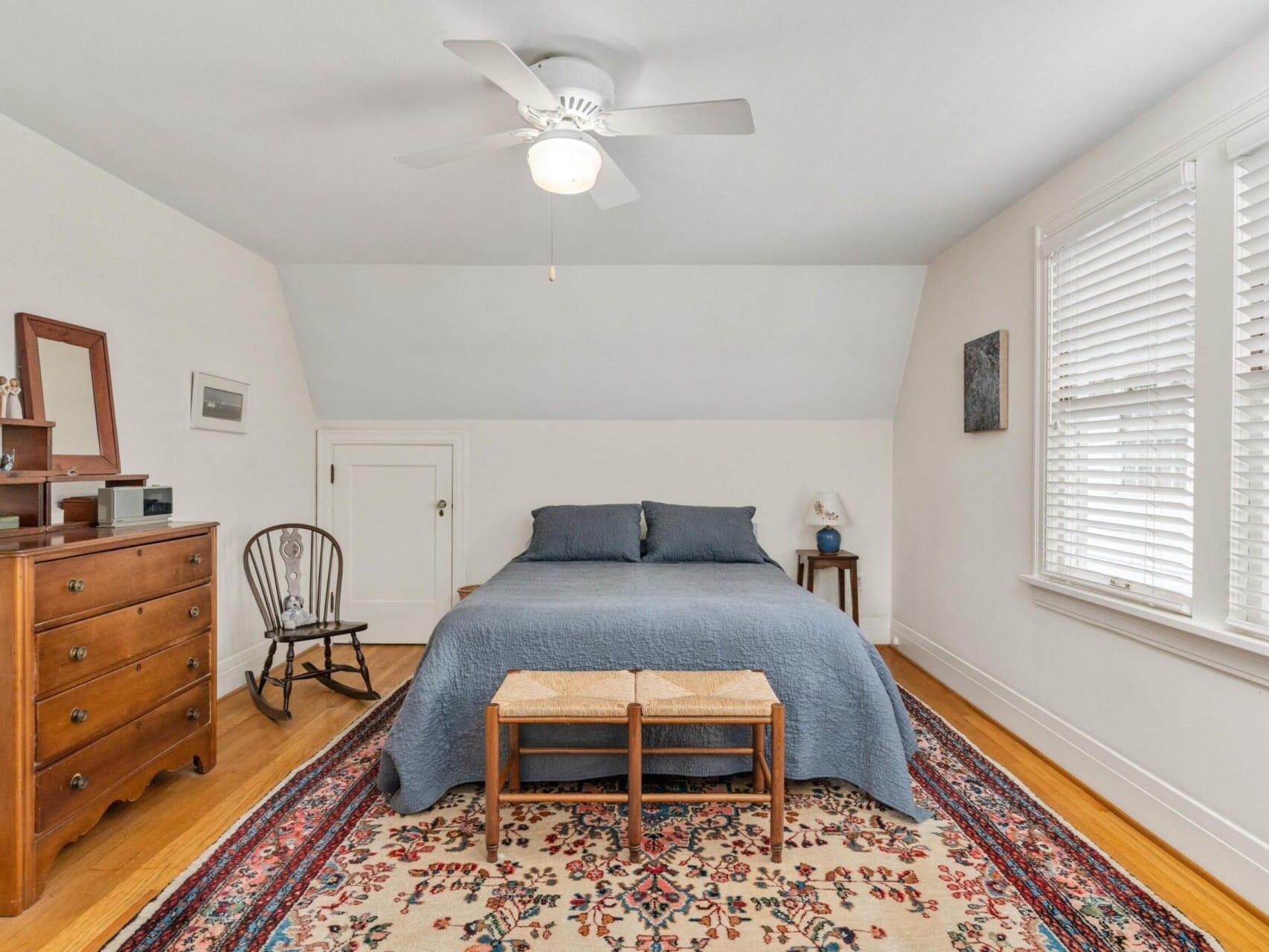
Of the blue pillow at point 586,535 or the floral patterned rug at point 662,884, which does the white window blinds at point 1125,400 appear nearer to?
the floral patterned rug at point 662,884

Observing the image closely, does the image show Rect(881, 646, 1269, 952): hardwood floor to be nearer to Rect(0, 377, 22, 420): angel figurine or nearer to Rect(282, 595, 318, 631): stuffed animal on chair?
Rect(282, 595, 318, 631): stuffed animal on chair

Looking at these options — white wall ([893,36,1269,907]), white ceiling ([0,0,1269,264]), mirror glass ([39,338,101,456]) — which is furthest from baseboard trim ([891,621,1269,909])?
mirror glass ([39,338,101,456])

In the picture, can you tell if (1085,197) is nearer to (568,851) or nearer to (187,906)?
(568,851)

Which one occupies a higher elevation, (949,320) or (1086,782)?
(949,320)

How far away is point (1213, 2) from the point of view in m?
1.58

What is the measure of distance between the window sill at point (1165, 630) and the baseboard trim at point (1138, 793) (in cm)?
42

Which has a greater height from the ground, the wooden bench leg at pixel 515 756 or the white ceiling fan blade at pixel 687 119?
the white ceiling fan blade at pixel 687 119

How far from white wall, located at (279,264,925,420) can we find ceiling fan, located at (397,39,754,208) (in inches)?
70.8

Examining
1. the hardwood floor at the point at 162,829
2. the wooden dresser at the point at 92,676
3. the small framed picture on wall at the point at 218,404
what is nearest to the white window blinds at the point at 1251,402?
the hardwood floor at the point at 162,829

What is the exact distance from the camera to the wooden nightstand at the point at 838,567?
3.94 m

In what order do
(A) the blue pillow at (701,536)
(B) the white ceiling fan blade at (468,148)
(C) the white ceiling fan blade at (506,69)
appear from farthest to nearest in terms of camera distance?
(A) the blue pillow at (701,536) → (B) the white ceiling fan blade at (468,148) → (C) the white ceiling fan blade at (506,69)

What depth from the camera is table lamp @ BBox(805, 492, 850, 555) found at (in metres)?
4.02

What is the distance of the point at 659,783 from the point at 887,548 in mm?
2577

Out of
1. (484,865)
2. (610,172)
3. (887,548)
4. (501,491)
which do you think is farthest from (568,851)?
(887,548)
